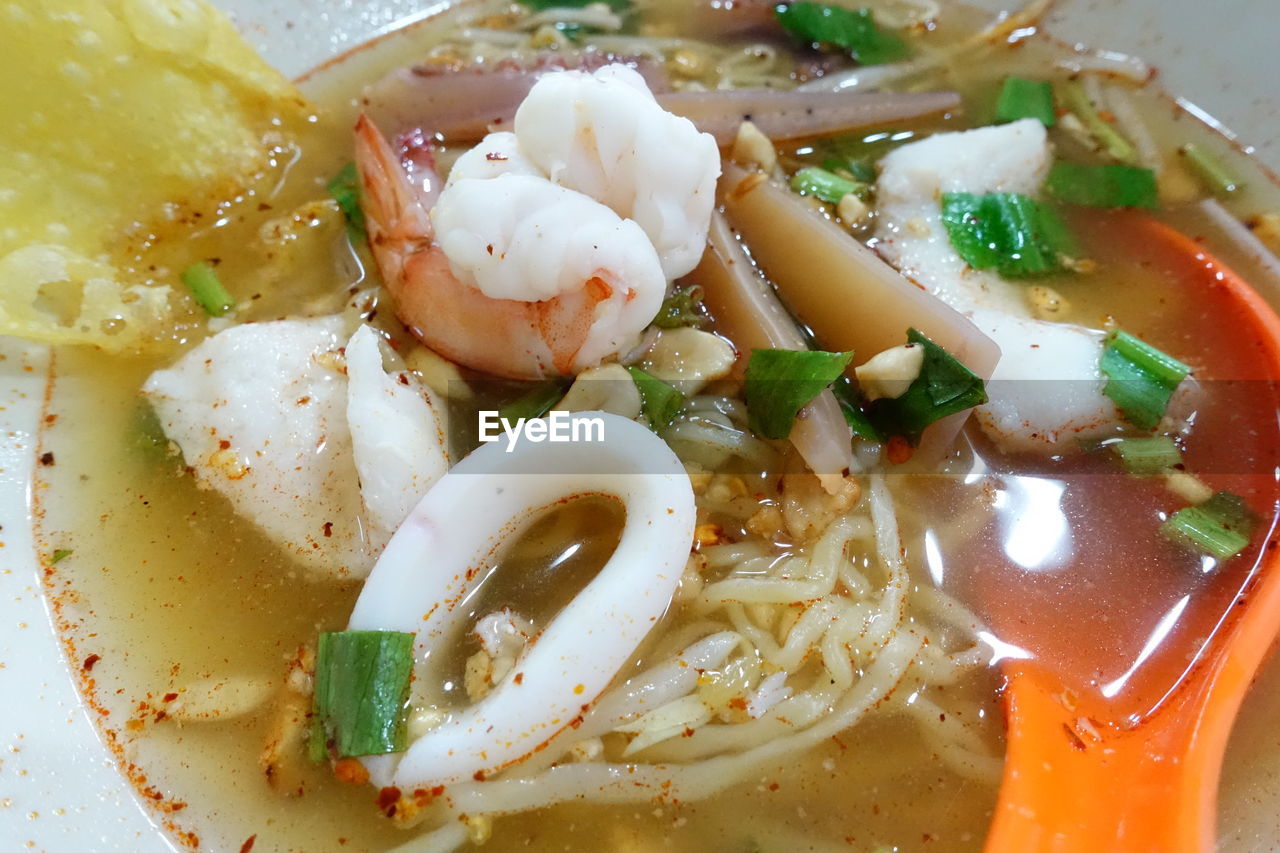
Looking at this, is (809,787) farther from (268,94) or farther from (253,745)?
(268,94)

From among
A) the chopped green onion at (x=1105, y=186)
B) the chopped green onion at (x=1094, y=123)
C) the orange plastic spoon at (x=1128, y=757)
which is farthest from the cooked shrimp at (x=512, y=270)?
the chopped green onion at (x=1094, y=123)

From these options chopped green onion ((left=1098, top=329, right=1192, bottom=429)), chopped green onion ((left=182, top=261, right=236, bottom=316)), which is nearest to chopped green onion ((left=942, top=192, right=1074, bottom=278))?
chopped green onion ((left=1098, top=329, right=1192, bottom=429))

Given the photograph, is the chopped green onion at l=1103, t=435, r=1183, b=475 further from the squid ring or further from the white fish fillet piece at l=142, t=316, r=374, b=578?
the white fish fillet piece at l=142, t=316, r=374, b=578

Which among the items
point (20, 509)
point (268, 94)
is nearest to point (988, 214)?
point (268, 94)

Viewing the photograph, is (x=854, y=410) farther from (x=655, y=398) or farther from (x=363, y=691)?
(x=363, y=691)

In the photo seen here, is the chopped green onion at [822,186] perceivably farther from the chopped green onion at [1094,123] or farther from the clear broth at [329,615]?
the chopped green onion at [1094,123]

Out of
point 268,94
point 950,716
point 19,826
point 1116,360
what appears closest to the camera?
point 19,826

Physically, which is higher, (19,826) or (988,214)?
(988,214)

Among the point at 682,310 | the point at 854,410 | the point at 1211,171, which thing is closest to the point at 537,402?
the point at 682,310
